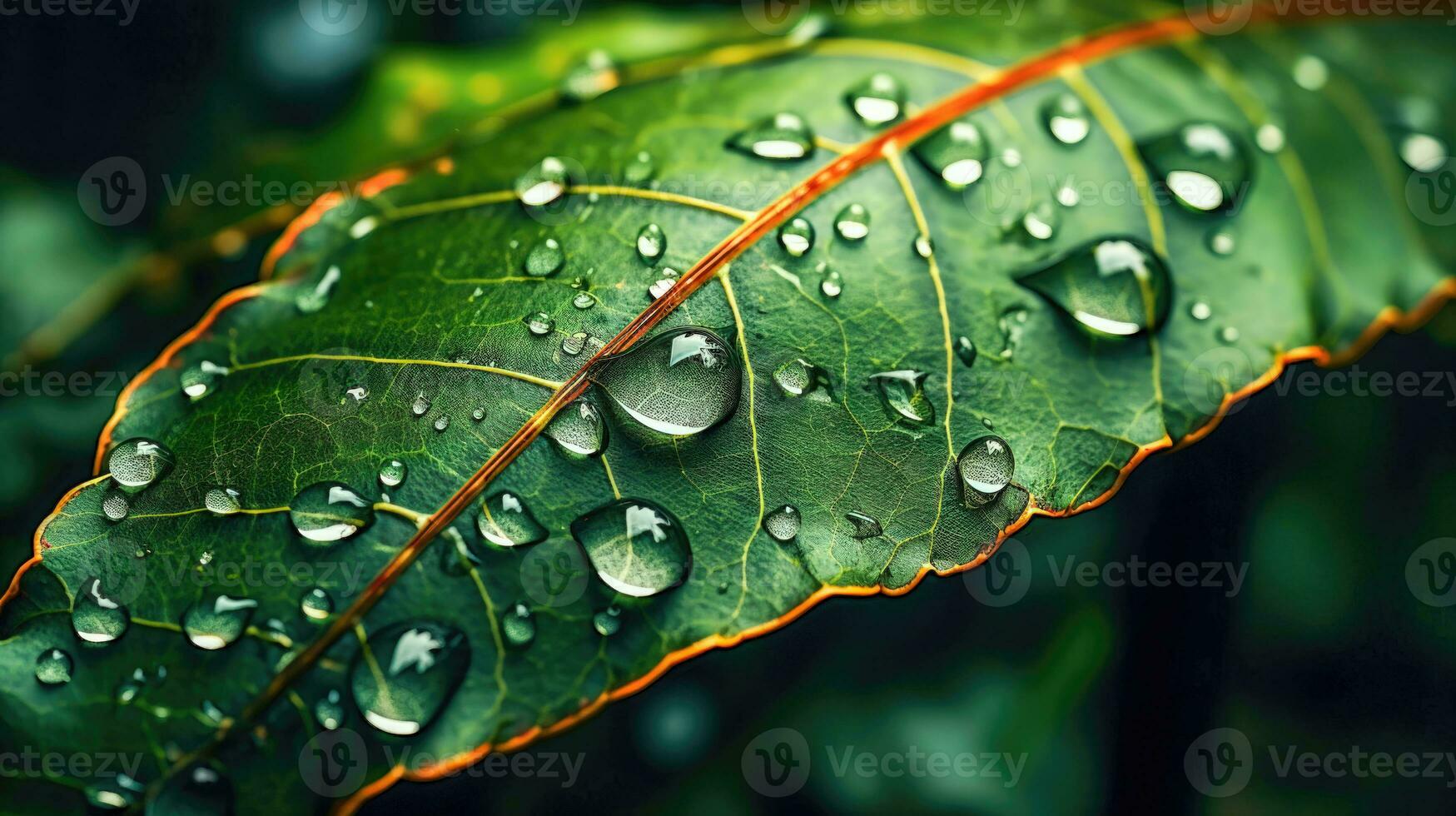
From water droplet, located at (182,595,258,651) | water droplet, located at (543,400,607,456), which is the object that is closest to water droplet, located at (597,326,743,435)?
water droplet, located at (543,400,607,456)

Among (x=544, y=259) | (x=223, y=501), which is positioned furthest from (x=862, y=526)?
(x=223, y=501)

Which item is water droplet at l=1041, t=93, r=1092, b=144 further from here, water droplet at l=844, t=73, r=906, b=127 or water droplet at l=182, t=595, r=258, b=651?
water droplet at l=182, t=595, r=258, b=651

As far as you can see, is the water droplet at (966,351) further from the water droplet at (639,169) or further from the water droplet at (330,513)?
the water droplet at (330,513)

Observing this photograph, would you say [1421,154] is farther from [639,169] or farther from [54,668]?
[54,668]

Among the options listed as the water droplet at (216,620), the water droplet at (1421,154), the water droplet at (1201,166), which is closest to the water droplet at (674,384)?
the water droplet at (216,620)

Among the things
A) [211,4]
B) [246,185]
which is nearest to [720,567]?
[246,185]
